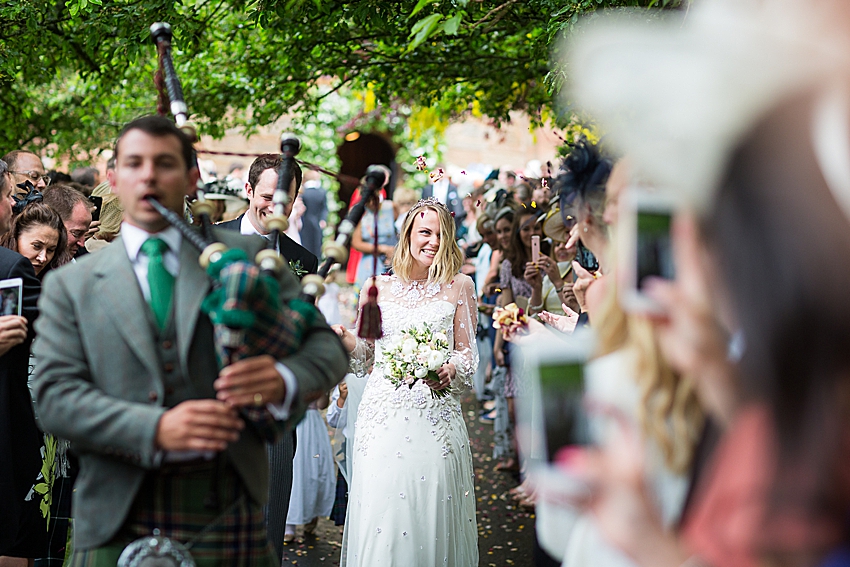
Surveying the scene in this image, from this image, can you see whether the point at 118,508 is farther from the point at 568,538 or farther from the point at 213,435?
the point at 568,538

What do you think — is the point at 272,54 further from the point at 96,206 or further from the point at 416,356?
the point at 416,356

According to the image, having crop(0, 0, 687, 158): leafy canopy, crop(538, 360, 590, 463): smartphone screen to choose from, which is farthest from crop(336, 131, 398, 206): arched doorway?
crop(538, 360, 590, 463): smartphone screen

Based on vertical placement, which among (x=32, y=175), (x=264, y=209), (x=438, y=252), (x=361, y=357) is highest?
(x=32, y=175)

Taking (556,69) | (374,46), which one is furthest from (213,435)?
A: (374,46)

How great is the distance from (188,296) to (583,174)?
1467mm

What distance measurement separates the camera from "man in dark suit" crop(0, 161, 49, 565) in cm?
412

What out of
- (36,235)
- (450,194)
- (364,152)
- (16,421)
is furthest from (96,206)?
(364,152)

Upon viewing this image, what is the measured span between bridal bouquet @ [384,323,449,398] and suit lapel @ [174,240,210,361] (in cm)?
240

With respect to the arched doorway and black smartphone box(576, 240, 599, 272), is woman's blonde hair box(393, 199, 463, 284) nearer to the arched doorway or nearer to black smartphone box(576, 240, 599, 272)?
black smartphone box(576, 240, 599, 272)

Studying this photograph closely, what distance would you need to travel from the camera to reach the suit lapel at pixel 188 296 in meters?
2.62

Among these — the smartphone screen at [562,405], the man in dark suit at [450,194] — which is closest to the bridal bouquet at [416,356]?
the smartphone screen at [562,405]

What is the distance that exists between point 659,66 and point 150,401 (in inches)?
67.7

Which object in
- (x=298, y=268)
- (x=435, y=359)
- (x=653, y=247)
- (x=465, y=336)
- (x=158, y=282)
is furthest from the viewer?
(x=465, y=336)

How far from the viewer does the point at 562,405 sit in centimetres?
216
